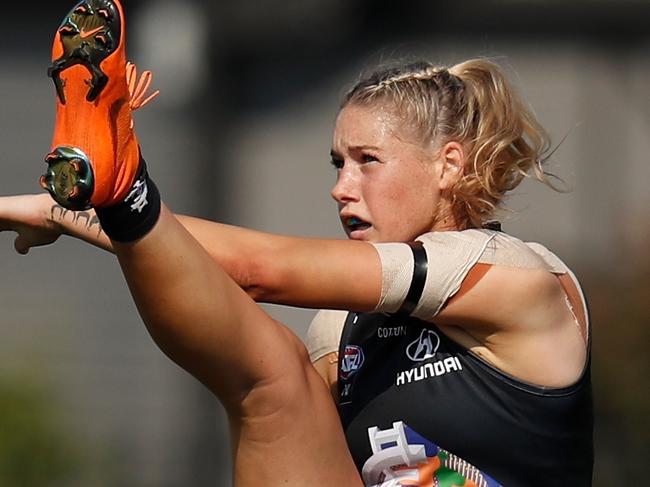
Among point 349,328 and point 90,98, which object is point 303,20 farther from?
point 90,98

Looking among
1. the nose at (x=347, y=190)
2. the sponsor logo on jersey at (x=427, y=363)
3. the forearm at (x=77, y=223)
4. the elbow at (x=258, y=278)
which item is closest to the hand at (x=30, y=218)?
the forearm at (x=77, y=223)

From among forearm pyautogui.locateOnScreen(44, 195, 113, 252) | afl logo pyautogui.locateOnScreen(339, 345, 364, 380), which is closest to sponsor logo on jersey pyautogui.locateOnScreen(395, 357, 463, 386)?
afl logo pyautogui.locateOnScreen(339, 345, 364, 380)

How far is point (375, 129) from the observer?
2.17m

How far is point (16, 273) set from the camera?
4.80 m

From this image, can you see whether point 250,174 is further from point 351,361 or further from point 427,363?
point 427,363

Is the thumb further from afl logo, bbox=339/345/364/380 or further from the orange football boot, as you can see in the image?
afl logo, bbox=339/345/364/380

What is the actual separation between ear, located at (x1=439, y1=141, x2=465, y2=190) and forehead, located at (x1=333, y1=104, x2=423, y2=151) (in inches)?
Result: 1.7

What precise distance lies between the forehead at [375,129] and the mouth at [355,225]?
Answer: 12 centimetres

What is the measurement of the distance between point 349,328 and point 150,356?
8.77ft

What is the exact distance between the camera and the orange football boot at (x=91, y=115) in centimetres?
162

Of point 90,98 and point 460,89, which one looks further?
point 460,89

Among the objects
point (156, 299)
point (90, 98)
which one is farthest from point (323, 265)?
point (90, 98)

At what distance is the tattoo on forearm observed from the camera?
6.34ft

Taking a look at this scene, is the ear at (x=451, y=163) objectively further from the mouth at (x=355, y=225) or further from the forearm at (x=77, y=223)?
the forearm at (x=77, y=223)
